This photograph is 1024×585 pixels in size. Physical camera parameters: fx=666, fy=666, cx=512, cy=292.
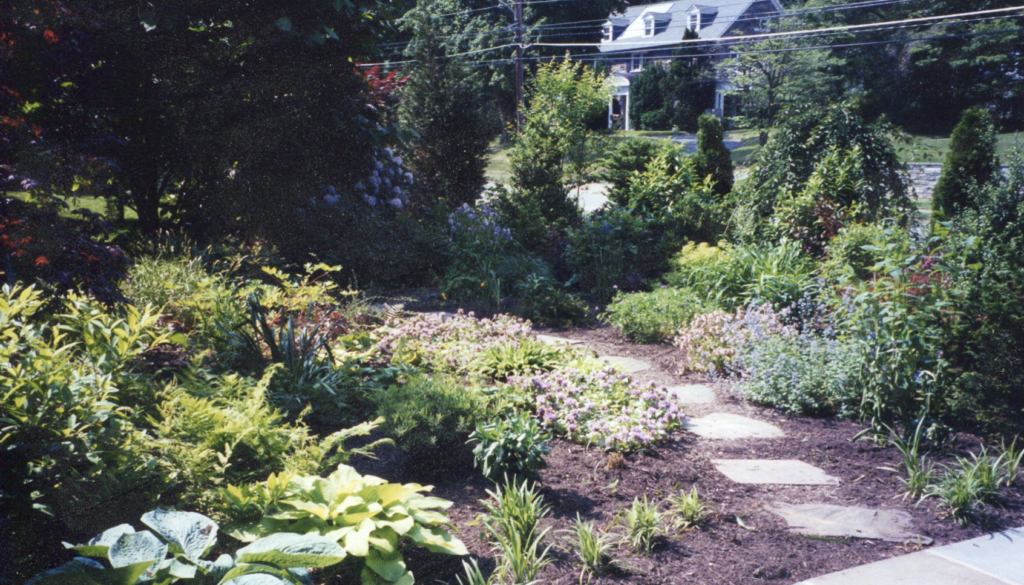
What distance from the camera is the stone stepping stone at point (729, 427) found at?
4031 millimetres

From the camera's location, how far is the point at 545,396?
162 inches

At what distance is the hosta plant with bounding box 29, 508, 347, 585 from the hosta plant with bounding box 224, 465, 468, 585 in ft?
Answer: 0.64

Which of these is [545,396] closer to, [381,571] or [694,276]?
[381,571]

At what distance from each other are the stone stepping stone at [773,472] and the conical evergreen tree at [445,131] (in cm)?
905

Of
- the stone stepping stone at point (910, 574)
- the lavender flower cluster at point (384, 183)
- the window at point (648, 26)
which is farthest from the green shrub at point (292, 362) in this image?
the window at point (648, 26)

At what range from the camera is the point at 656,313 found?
6.01 meters

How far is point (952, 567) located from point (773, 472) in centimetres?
96

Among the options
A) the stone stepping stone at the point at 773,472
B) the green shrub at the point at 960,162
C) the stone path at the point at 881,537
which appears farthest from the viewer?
the green shrub at the point at 960,162

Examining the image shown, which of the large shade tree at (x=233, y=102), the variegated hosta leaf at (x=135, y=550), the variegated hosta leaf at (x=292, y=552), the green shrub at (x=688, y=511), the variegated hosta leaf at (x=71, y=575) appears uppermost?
the large shade tree at (x=233, y=102)

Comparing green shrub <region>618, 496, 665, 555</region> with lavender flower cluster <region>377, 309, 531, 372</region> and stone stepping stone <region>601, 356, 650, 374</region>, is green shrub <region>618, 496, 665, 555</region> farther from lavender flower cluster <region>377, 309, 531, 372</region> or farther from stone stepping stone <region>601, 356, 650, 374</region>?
stone stepping stone <region>601, 356, 650, 374</region>

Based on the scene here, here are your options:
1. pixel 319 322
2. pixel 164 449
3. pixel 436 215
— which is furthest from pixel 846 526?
pixel 436 215

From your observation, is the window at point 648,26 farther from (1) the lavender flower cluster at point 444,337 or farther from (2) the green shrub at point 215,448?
(2) the green shrub at point 215,448

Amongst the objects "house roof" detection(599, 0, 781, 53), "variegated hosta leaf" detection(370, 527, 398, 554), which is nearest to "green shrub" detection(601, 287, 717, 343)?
"variegated hosta leaf" detection(370, 527, 398, 554)

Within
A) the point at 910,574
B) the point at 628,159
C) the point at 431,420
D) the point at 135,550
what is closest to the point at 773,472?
the point at 910,574
